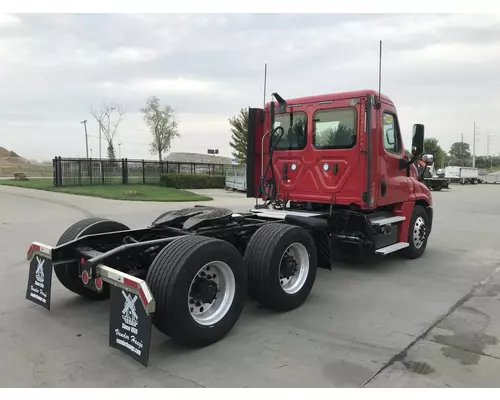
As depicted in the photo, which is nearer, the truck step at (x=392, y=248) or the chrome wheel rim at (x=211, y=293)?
the chrome wheel rim at (x=211, y=293)

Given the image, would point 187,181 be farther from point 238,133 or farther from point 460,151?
point 460,151

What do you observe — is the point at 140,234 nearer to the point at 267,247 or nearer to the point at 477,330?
the point at 267,247

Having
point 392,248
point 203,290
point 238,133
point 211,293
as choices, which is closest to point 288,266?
point 211,293

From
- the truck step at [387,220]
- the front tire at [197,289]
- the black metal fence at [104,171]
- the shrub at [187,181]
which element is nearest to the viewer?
the front tire at [197,289]

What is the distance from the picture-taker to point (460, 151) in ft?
427

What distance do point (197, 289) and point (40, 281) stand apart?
180 cm

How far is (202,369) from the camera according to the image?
3551 mm

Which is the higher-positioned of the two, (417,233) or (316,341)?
(417,233)

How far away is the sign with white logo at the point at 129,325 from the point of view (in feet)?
11.3

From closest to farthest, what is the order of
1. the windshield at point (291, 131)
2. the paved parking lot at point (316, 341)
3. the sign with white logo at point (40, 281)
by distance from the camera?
1. the paved parking lot at point (316, 341)
2. the sign with white logo at point (40, 281)
3. the windshield at point (291, 131)

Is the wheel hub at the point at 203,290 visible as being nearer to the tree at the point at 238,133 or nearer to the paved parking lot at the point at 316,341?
the paved parking lot at the point at 316,341

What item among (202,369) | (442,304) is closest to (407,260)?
(442,304)

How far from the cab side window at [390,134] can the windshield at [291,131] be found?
122 cm

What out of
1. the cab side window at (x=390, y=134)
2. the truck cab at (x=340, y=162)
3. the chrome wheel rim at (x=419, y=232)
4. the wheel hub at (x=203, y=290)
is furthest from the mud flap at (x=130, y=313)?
the chrome wheel rim at (x=419, y=232)
